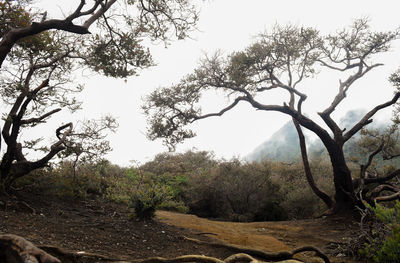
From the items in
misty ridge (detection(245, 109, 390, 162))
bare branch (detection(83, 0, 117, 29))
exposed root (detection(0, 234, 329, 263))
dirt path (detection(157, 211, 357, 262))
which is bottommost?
dirt path (detection(157, 211, 357, 262))

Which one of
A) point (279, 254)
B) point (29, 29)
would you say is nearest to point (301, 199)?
point (279, 254)

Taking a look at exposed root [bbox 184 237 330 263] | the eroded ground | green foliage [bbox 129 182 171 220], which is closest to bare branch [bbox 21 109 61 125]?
the eroded ground

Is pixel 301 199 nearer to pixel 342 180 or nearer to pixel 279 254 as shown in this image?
pixel 342 180

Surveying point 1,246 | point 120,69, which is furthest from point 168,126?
point 1,246

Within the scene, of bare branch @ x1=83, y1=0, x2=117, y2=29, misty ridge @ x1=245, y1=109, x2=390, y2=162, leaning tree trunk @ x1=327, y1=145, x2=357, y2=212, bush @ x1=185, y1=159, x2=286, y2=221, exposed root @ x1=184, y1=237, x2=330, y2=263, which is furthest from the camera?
misty ridge @ x1=245, y1=109, x2=390, y2=162

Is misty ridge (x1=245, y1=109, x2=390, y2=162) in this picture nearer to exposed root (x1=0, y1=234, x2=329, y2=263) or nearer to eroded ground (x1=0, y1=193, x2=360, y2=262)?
eroded ground (x1=0, y1=193, x2=360, y2=262)

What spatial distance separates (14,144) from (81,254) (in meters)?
5.78

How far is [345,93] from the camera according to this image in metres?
13.0

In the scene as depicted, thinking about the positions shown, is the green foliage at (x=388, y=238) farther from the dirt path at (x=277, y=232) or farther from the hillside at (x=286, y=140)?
the hillside at (x=286, y=140)

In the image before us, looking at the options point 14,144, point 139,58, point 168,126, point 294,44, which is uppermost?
point 294,44

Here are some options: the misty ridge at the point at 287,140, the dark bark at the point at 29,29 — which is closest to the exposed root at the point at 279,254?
the dark bark at the point at 29,29

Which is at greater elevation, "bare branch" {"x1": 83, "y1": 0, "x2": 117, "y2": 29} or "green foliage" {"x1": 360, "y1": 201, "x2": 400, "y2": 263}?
"bare branch" {"x1": 83, "y1": 0, "x2": 117, "y2": 29}

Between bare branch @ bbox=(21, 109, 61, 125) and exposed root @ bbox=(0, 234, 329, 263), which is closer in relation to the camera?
exposed root @ bbox=(0, 234, 329, 263)

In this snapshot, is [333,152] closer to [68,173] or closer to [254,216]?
[254,216]
